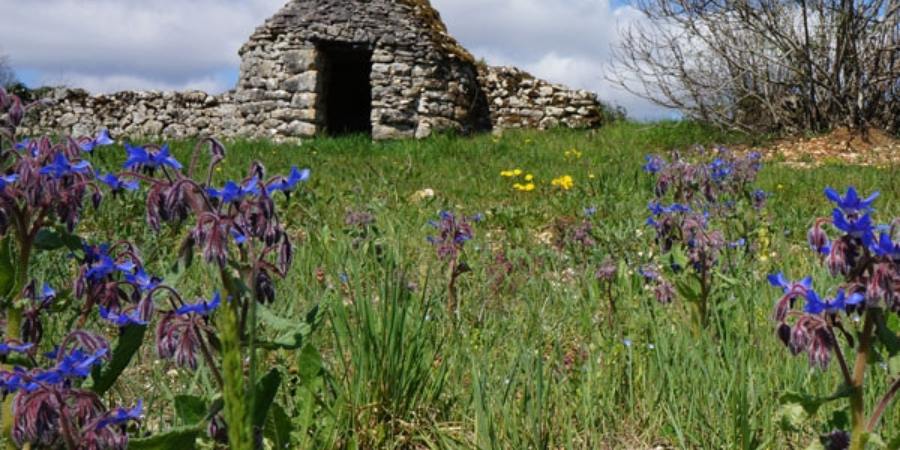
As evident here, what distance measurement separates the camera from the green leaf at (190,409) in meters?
1.55

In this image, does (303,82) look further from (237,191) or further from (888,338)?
(888,338)

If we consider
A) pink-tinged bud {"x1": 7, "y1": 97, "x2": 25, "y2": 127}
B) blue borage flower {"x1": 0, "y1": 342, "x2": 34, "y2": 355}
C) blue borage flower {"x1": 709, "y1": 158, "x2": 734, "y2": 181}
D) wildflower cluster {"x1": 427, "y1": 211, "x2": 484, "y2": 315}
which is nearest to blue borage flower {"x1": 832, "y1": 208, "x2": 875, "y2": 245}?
blue borage flower {"x1": 0, "y1": 342, "x2": 34, "y2": 355}

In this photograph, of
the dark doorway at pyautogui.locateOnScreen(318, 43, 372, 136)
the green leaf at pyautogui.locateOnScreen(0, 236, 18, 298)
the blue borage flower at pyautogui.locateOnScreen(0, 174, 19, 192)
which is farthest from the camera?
the dark doorway at pyautogui.locateOnScreen(318, 43, 372, 136)

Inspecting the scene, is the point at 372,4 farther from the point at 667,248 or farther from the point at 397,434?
the point at 397,434

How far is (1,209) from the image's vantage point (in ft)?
5.19

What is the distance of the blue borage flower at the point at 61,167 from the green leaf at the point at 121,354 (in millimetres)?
295

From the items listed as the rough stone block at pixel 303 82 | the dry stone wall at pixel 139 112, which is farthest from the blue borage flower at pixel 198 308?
the dry stone wall at pixel 139 112

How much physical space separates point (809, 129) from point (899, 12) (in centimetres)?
214

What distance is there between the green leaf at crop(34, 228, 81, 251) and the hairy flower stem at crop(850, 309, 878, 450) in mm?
1419

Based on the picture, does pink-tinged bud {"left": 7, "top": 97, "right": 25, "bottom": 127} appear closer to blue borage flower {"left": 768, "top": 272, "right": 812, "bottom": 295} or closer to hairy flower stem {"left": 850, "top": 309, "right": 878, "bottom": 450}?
blue borage flower {"left": 768, "top": 272, "right": 812, "bottom": 295}

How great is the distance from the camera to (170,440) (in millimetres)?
1391

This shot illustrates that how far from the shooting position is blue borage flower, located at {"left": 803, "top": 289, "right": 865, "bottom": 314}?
52.1 inches

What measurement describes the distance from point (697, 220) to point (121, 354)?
1.97 metres

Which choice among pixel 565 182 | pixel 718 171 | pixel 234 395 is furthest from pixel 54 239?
pixel 565 182
